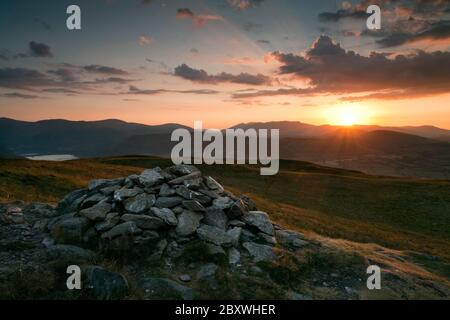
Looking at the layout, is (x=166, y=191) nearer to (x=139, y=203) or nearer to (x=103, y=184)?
(x=139, y=203)

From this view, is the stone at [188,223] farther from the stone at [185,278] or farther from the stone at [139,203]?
the stone at [185,278]

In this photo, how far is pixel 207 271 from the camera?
13.0 meters

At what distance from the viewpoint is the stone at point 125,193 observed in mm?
15810

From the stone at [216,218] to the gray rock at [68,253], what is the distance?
208 inches

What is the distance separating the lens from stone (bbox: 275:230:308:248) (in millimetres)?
16889

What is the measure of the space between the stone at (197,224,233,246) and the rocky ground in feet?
0.14

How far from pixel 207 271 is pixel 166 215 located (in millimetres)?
3293

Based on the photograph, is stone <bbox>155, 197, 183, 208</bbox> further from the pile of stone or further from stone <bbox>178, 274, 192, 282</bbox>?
stone <bbox>178, 274, 192, 282</bbox>

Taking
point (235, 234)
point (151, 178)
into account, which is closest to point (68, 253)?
point (151, 178)

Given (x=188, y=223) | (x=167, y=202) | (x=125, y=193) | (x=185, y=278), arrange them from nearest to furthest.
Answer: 1. (x=185, y=278)
2. (x=188, y=223)
3. (x=167, y=202)
4. (x=125, y=193)

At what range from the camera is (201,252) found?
14.0m
